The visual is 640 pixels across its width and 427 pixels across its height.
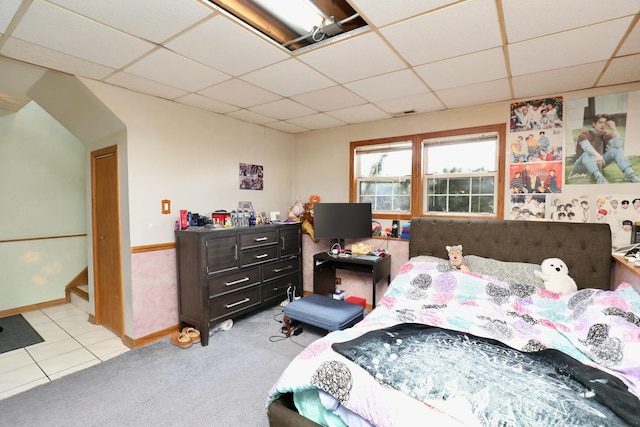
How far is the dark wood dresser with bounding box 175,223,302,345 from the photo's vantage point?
295 centimetres

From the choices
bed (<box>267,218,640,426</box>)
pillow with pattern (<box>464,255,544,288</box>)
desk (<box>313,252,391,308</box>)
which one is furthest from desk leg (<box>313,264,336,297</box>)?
pillow with pattern (<box>464,255,544,288</box>)

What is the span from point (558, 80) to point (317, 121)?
2515mm

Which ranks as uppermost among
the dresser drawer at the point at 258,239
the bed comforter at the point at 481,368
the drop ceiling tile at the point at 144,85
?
the drop ceiling tile at the point at 144,85

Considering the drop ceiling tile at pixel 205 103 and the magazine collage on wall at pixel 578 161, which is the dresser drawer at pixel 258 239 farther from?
the magazine collage on wall at pixel 578 161

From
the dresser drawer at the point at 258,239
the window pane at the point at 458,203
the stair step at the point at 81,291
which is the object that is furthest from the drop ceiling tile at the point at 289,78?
the stair step at the point at 81,291

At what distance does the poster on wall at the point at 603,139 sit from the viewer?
2570 mm

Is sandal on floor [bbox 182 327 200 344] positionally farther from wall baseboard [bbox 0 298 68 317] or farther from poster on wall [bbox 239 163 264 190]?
wall baseboard [bbox 0 298 68 317]

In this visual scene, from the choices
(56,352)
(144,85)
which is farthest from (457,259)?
(56,352)

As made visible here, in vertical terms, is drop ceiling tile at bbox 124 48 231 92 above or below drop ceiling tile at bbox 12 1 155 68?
above

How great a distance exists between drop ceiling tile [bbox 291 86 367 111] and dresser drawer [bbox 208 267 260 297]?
1985mm

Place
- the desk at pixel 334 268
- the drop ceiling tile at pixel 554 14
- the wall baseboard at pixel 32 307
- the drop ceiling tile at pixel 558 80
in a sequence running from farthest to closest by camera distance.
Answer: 1. the wall baseboard at pixel 32 307
2. the desk at pixel 334 268
3. the drop ceiling tile at pixel 558 80
4. the drop ceiling tile at pixel 554 14

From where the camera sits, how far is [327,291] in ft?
12.9

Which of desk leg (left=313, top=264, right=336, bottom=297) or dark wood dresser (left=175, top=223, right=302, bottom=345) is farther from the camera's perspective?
desk leg (left=313, top=264, right=336, bottom=297)

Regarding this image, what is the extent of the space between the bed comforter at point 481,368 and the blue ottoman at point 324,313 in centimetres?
72
